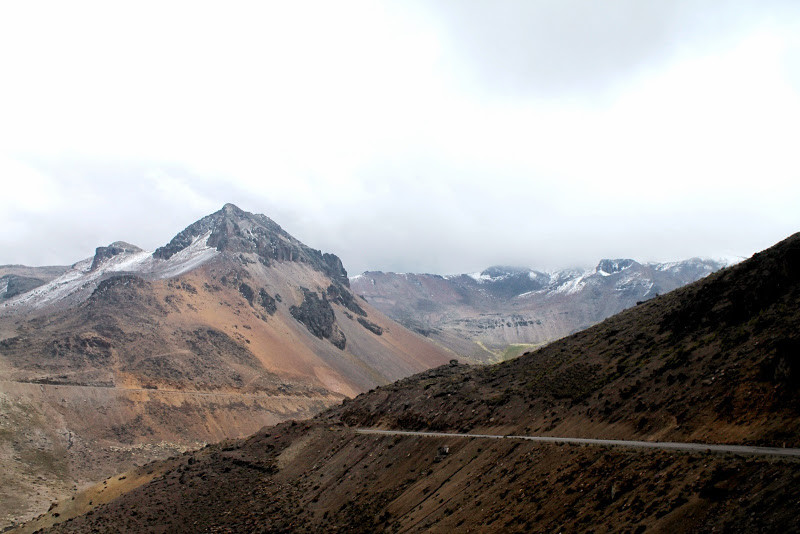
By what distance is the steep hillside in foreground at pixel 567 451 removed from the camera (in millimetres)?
15383

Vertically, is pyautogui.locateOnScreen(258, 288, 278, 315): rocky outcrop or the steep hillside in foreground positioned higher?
pyautogui.locateOnScreen(258, 288, 278, 315): rocky outcrop

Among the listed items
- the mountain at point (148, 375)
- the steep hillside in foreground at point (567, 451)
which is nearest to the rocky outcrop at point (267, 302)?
the mountain at point (148, 375)

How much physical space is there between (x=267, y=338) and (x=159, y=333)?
36.6 metres

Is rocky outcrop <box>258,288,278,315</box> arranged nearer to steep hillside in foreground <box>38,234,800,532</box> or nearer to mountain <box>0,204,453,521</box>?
mountain <box>0,204,453,521</box>

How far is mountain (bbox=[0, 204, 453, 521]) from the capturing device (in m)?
79.6

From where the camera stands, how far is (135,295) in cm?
15688

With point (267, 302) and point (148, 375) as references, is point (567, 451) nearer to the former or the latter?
point (148, 375)

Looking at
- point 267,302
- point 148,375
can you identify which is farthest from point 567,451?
point 267,302

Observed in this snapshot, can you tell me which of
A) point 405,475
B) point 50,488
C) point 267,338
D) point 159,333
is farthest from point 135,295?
point 405,475

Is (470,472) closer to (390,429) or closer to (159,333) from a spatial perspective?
(390,429)

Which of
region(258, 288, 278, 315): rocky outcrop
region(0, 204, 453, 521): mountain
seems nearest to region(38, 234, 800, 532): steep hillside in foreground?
region(0, 204, 453, 521): mountain

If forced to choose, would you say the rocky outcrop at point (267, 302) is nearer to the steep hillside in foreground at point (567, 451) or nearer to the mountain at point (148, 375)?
the mountain at point (148, 375)

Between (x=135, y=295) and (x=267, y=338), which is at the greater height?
(x=135, y=295)

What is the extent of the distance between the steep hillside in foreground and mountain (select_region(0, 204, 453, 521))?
33.8 m
